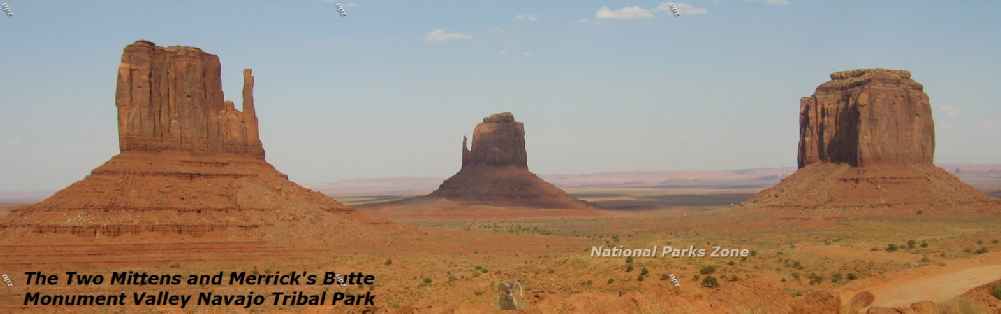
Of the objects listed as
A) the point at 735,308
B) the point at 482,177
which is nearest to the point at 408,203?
the point at 482,177

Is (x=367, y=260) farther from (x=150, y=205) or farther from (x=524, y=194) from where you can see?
(x=524, y=194)

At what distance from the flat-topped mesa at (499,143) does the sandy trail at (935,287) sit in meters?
108

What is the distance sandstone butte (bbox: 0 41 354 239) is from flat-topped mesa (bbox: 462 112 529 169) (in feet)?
246

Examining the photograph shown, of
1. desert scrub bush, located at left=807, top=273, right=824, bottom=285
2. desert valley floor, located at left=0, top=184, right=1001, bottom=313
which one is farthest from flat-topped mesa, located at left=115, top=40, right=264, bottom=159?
desert scrub bush, located at left=807, top=273, right=824, bottom=285

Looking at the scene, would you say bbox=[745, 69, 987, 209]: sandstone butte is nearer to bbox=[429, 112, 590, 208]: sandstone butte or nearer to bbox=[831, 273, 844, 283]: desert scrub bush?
bbox=[429, 112, 590, 208]: sandstone butte

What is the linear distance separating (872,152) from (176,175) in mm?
54877

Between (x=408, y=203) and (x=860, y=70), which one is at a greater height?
(x=860, y=70)

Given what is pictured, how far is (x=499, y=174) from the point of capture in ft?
447

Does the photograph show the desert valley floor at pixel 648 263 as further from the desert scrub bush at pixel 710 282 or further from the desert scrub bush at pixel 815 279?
the desert scrub bush at pixel 710 282

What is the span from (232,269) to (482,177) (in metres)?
88.3

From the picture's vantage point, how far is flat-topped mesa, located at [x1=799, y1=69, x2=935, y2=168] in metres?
85.4

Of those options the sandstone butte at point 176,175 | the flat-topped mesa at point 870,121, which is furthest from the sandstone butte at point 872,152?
the sandstone butte at point 176,175

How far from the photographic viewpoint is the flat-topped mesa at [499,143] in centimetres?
13750

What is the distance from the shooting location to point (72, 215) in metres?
53.1
